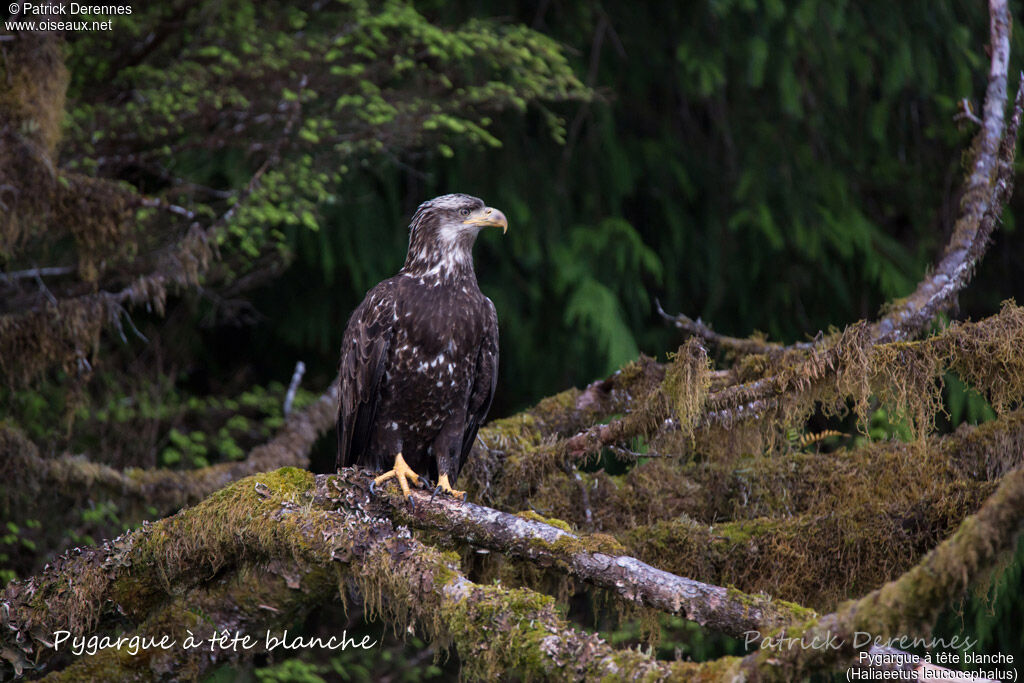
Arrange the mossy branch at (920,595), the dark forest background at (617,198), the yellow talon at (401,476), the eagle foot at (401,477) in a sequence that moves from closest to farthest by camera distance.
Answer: the mossy branch at (920,595) < the eagle foot at (401,477) < the yellow talon at (401,476) < the dark forest background at (617,198)

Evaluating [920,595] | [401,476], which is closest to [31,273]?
[401,476]

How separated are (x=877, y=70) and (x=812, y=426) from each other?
9.89ft

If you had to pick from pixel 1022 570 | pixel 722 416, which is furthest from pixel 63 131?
pixel 1022 570

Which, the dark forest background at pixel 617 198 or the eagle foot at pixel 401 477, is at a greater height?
the dark forest background at pixel 617 198

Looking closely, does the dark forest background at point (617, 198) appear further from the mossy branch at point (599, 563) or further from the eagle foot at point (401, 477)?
the mossy branch at point (599, 563)

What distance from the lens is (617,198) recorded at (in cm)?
767

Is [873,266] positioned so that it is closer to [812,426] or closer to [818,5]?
[812,426]

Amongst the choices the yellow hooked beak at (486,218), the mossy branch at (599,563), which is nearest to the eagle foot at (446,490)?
the mossy branch at (599,563)

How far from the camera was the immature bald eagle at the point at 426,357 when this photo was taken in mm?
4602

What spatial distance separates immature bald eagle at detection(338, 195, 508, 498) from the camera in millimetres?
4602

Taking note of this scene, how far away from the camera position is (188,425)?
804 centimetres

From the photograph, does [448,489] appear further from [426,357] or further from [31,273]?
[31,273]

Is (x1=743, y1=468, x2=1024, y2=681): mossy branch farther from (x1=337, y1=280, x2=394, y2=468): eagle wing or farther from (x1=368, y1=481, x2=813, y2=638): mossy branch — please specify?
(x1=337, y1=280, x2=394, y2=468): eagle wing

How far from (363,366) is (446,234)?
0.82 m
